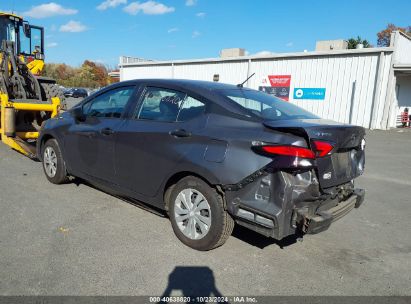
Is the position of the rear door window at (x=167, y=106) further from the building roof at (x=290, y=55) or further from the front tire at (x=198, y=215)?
the building roof at (x=290, y=55)

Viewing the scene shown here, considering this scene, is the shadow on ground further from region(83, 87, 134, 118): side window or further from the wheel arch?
region(83, 87, 134, 118): side window

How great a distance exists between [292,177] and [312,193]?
0.26 m

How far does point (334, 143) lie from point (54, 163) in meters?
4.27

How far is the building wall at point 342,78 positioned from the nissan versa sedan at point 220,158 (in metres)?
15.4

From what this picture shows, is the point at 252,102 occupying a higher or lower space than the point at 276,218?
higher

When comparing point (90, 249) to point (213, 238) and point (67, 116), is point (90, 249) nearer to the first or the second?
point (213, 238)

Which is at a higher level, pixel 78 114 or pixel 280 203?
pixel 78 114

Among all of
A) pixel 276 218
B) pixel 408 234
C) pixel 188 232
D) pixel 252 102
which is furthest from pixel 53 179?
pixel 408 234

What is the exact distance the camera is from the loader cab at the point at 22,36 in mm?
10234

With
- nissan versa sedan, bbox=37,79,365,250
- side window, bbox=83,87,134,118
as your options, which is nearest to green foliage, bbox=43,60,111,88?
side window, bbox=83,87,134,118

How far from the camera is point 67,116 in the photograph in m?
5.35

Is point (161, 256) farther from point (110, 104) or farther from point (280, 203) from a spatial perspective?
point (110, 104)

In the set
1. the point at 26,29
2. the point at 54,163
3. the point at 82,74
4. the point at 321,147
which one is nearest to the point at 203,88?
the point at 321,147

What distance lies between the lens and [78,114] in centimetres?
500
